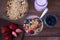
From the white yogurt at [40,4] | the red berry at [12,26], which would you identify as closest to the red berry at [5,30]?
the red berry at [12,26]

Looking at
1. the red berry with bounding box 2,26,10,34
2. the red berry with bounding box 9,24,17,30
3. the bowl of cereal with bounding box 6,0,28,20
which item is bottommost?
the red berry with bounding box 2,26,10,34

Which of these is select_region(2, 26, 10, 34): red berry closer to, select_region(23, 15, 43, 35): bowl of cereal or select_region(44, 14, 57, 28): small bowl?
select_region(23, 15, 43, 35): bowl of cereal

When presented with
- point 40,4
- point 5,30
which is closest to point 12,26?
point 5,30

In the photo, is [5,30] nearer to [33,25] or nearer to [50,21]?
[33,25]

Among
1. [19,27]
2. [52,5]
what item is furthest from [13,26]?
[52,5]

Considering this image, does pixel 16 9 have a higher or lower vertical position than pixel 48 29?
higher

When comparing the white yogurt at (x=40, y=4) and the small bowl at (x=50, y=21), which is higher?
the white yogurt at (x=40, y=4)

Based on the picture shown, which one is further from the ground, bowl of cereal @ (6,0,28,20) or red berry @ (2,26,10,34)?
bowl of cereal @ (6,0,28,20)

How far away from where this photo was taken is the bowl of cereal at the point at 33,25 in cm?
171

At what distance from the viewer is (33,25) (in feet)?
5.63

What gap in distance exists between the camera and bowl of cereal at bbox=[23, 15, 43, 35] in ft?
5.59

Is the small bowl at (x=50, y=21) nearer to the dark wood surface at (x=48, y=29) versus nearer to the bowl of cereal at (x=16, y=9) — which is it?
the dark wood surface at (x=48, y=29)

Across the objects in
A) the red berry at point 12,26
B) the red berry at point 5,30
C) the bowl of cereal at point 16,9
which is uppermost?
the bowl of cereal at point 16,9

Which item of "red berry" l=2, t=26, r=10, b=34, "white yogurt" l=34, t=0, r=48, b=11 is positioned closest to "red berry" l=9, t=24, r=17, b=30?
"red berry" l=2, t=26, r=10, b=34
